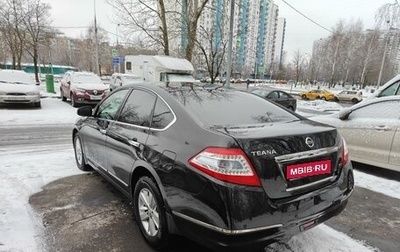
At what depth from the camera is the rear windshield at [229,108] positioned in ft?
8.83

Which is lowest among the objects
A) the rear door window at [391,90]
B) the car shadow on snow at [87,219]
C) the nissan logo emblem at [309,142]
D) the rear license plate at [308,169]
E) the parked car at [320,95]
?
the parked car at [320,95]

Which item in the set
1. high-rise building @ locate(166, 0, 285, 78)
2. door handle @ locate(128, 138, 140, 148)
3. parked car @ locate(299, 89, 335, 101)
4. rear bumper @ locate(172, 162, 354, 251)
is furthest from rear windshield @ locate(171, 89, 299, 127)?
parked car @ locate(299, 89, 335, 101)

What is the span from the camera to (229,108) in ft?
9.79

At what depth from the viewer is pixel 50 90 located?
20047 mm

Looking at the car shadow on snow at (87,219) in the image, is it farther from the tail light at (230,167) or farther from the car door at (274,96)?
the car door at (274,96)

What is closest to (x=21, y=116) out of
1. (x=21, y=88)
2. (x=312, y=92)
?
(x=21, y=88)

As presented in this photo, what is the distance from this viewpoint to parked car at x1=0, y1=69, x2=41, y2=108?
38.5 ft

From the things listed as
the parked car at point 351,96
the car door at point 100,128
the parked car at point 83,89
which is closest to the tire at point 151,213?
the car door at point 100,128

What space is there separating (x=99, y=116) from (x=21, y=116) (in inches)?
333

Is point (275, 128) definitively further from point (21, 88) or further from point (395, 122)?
point (21, 88)

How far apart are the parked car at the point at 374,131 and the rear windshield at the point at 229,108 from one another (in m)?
2.96

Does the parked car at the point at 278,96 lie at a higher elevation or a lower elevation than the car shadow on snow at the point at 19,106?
higher

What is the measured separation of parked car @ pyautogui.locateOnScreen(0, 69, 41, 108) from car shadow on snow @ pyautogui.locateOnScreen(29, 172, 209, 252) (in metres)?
9.23

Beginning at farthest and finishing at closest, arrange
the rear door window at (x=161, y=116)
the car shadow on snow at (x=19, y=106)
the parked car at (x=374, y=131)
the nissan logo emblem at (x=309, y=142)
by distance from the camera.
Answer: the car shadow on snow at (x=19, y=106), the parked car at (x=374, y=131), the rear door window at (x=161, y=116), the nissan logo emblem at (x=309, y=142)
